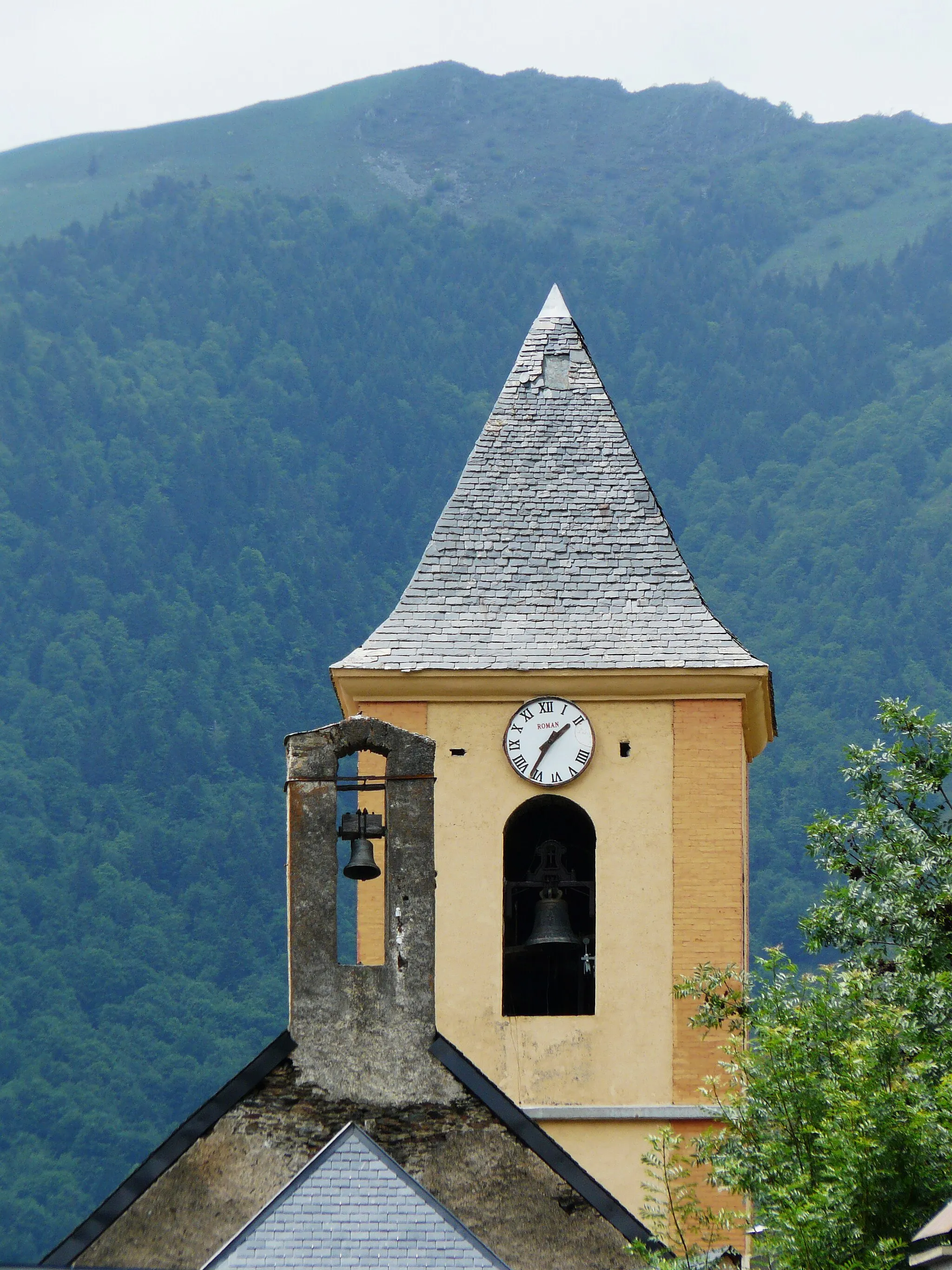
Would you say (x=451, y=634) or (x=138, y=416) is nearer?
(x=451, y=634)

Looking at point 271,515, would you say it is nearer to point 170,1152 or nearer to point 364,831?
point 364,831

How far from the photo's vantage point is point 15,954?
273 ft

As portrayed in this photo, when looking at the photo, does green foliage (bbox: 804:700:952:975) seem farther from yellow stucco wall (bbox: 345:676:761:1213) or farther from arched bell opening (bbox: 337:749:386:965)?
arched bell opening (bbox: 337:749:386:965)

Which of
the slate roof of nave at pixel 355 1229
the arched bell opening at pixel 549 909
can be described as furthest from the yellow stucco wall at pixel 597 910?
the slate roof of nave at pixel 355 1229

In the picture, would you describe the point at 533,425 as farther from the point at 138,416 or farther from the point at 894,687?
the point at 138,416

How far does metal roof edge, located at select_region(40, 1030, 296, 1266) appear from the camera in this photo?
18156 millimetres

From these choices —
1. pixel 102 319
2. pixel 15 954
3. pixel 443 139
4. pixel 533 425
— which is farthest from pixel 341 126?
pixel 533 425

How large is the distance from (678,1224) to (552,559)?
8.71 m

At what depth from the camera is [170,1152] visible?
18562 mm

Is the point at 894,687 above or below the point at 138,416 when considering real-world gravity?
Result: below

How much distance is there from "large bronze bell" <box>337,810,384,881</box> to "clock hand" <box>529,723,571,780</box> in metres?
4.79

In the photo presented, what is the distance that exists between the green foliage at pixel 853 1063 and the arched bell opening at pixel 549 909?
1366 mm

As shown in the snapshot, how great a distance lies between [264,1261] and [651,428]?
88.7 metres

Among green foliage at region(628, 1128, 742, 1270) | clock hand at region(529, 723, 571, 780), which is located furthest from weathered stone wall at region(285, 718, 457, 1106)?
clock hand at region(529, 723, 571, 780)
